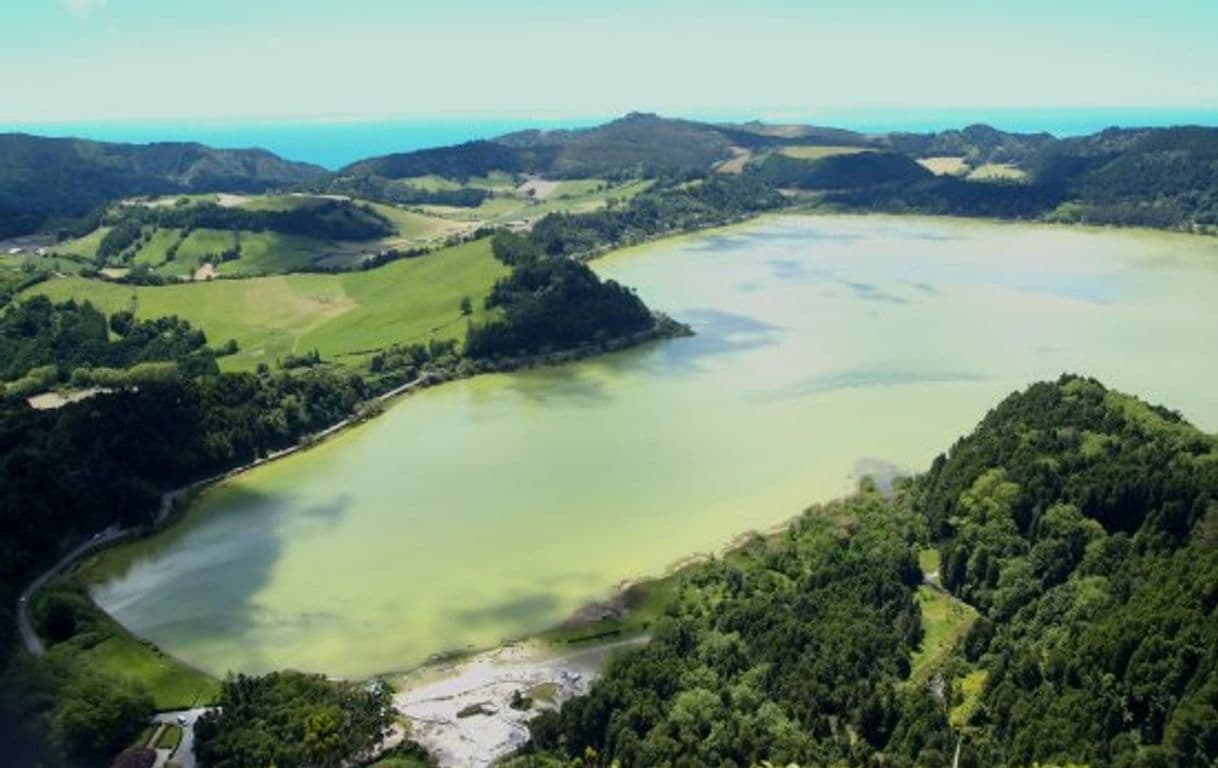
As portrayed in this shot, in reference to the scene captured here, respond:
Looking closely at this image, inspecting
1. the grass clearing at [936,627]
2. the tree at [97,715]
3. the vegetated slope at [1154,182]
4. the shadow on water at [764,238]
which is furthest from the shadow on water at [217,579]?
the vegetated slope at [1154,182]

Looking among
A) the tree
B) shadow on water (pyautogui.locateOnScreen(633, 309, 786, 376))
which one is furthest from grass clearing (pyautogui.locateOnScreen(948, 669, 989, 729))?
shadow on water (pyautogui.locateOnScreen(633, 309, 786, 376))

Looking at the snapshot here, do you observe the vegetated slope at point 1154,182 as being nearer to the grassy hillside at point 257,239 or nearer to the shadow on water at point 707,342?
the shadow on water at point 707,342

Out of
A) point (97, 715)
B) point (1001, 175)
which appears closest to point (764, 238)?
point (1001, 175)

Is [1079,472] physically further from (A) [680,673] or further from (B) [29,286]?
(B) [29,286]

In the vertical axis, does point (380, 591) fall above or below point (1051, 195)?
below

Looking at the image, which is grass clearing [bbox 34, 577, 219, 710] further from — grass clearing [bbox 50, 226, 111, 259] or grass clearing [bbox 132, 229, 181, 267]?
grass clearing [bbox 50, 226, 111, 259]

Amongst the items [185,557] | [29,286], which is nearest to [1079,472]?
[185,557]
